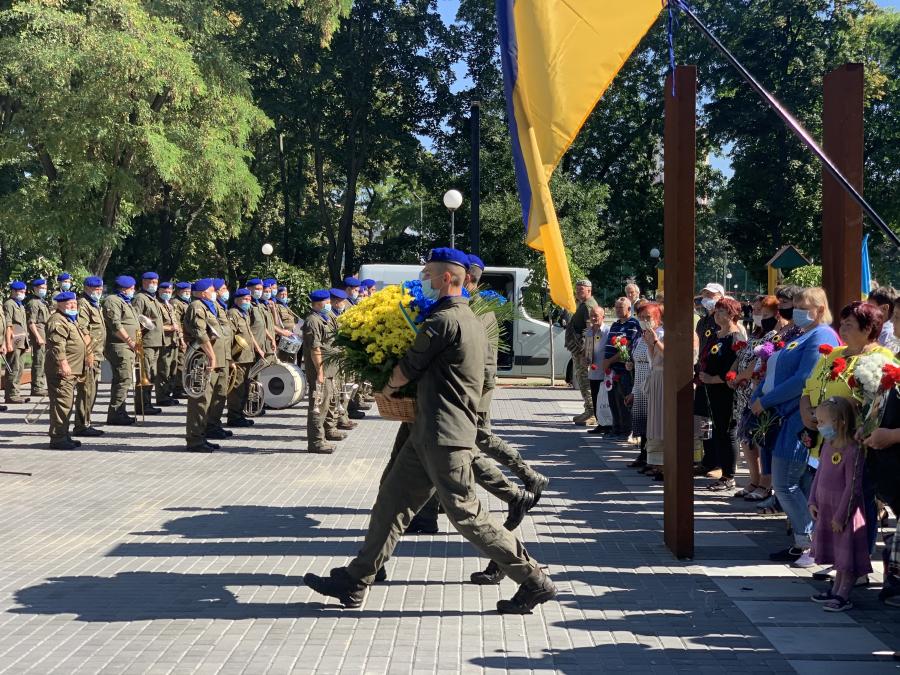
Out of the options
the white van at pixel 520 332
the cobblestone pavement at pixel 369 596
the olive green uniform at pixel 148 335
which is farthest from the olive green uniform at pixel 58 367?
the white van at pixel 520 332

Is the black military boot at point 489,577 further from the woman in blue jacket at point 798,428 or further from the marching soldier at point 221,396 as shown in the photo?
the marching soldier at point 221,396

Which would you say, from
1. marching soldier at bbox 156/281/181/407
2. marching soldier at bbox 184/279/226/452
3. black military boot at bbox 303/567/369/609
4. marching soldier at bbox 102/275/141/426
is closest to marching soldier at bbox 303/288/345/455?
marching soldier at bbox 184/279/226/452

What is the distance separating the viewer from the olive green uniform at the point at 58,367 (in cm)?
1341

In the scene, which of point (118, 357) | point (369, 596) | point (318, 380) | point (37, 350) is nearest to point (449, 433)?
point (369, 596)

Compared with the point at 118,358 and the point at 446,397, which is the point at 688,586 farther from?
the point at 118,358

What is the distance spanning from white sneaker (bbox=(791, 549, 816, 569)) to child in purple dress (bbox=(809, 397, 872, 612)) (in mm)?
875

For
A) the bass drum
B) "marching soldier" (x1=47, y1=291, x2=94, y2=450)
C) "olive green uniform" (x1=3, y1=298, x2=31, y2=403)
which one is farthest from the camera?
"olive green uniform" (x1=3, y1=298, x2=31, y2=403)

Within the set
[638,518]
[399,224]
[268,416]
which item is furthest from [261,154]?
[638,518]

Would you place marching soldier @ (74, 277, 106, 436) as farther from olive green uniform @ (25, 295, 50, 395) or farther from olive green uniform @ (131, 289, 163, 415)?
olive green uniform @ (25, 295, 50, 395)

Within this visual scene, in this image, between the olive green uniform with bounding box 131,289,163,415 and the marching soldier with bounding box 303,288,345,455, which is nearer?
the marching soldier with bounding box 303,288,345,455

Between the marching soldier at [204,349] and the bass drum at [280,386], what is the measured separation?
1537 millimetres

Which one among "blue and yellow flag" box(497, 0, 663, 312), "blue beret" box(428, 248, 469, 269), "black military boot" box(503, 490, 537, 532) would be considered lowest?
"black military boot" box(503, 490, 537, 532)

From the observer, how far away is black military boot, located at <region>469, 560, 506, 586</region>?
695 centimetres

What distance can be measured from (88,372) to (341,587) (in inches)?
360
